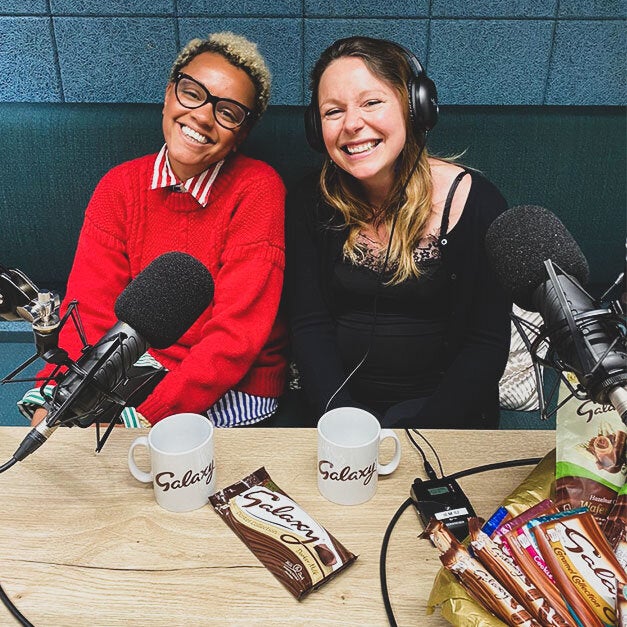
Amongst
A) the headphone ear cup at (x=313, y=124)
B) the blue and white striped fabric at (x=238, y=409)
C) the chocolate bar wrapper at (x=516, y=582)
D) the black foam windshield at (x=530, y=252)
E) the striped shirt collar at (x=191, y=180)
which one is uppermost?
the black foam windshield at (x=530, y=252)

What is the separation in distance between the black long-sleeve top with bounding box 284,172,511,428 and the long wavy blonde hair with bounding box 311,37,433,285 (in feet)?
0.11

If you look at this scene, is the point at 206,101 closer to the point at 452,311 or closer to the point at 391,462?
the point at 452,311

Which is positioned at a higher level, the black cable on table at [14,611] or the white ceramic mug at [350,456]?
the white ceramic mug at [350,456]

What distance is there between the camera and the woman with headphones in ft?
4.18

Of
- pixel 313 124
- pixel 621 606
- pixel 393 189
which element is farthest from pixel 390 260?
pixel 621 606

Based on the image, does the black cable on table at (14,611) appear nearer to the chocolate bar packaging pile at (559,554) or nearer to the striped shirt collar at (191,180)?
the chocolate bar packaging pile at (559,554)

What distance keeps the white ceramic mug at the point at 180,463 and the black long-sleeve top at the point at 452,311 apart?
17.0 inches

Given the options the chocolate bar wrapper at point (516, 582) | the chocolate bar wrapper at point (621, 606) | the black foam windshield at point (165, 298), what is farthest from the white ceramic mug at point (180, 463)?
the chocolate bar wrapper at point (621, 606)

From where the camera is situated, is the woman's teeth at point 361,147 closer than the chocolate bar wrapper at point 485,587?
No

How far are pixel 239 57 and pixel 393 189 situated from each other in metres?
0.41

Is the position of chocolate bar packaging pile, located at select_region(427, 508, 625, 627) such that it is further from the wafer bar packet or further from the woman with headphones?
the woman with headphones

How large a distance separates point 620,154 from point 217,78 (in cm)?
98

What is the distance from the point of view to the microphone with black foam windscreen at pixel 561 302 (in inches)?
25.2

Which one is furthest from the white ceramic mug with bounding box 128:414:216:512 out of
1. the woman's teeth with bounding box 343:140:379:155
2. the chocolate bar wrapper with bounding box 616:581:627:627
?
the woman's teeth with bounding box 343:140:379:155
